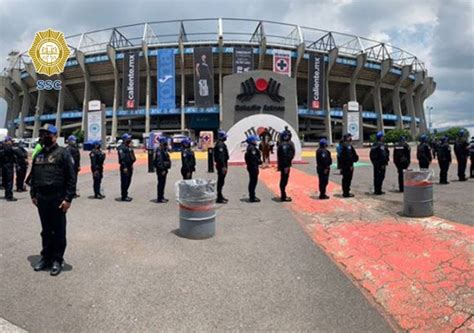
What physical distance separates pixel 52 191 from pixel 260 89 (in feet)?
129

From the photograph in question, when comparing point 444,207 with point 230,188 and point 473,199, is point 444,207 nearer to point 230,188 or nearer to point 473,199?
A: point 473,199

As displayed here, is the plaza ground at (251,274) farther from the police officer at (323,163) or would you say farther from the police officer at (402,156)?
the police officer at (402,156)

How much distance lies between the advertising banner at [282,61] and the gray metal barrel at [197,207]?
5283 centimetres

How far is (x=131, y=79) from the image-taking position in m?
57.6

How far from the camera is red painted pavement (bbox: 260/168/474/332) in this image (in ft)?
11.6

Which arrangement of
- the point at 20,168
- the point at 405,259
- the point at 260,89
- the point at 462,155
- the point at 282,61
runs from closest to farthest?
1. the point at 405,259
2. the point at 20,168
3. the point at 462,155
4. the point at 260,89
5. the point at 282,61

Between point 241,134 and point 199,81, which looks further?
point 199,81

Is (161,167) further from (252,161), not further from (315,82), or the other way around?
(315,82)

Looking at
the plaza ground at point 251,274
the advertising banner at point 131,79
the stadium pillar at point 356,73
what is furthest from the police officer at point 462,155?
the advertising banner at point 131,79

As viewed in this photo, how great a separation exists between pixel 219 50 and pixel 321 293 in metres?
56.0

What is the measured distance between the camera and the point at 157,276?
14.4 ft

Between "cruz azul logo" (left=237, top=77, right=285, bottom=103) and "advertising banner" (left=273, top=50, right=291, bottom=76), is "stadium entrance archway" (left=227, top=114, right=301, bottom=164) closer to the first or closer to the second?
"cruz azul logo" (left=237, top=77, right=285, bottom=103)

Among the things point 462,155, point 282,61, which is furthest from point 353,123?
point 282,61

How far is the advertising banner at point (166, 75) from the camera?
56.4 metres
